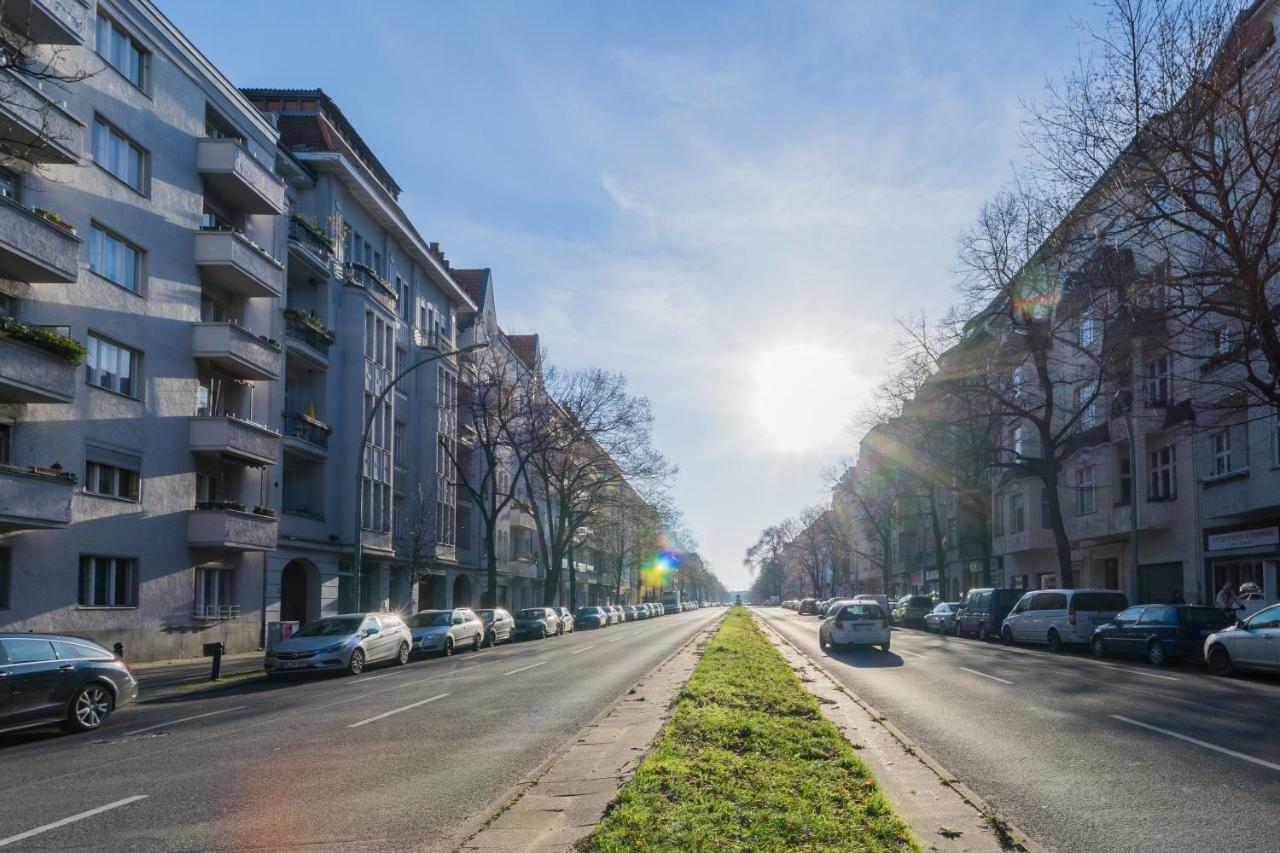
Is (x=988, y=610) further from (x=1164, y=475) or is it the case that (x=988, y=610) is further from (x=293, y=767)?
(x=293, y=767)

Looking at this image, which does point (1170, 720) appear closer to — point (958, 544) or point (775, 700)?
point (775, 700)

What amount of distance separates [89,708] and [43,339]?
1014cm

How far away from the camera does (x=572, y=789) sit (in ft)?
27.5

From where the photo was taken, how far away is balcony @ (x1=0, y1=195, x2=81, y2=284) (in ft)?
67.2

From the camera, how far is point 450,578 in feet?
177

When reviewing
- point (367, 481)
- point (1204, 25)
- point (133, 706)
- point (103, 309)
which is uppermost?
point (1204, 25)

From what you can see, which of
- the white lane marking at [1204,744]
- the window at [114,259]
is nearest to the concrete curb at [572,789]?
the white lane marking at [1204,744]

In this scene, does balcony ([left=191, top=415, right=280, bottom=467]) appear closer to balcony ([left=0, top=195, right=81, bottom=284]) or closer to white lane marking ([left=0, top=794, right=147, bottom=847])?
balcony ([left=0, top=195, right=81, bottom=284])

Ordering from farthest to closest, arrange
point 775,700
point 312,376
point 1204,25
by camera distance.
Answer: point 312,376
point 1204,25
point 775,700

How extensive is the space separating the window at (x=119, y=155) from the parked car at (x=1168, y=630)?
26.7 m

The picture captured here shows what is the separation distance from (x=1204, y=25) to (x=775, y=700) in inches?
538

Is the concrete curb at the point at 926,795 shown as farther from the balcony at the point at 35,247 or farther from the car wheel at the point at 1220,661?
the balcony at the point at 35,247

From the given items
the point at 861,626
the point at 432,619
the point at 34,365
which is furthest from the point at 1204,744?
the point at 432,619

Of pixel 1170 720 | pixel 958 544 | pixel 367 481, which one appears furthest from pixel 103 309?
pixel 958 544
